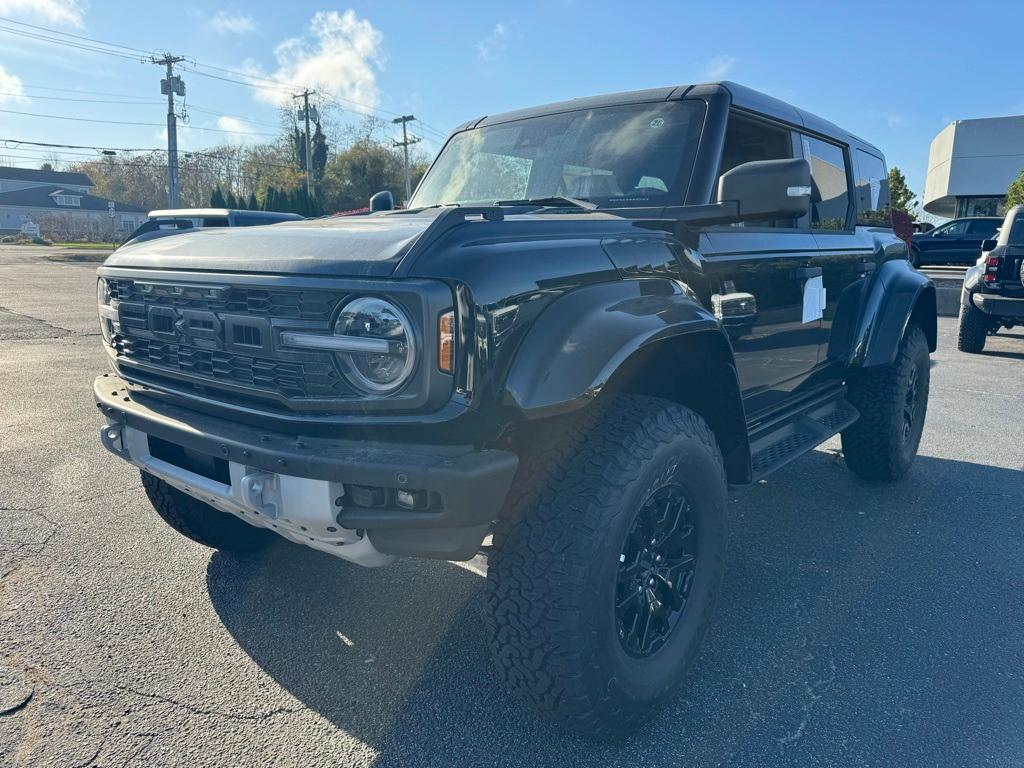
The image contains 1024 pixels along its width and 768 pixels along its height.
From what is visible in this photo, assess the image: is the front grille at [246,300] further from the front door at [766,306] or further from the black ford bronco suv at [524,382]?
the front door at [766,306]

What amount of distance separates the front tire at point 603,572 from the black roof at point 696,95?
4.63 feet

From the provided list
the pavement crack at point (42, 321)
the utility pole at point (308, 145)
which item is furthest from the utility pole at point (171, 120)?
the pavement crack at point (42, 321)

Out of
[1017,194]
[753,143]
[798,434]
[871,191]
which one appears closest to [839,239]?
[753,143]

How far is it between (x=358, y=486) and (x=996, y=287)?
30.8ft

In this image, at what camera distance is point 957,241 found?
2084 centimetres

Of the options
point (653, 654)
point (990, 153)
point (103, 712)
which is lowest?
point (103, 712)

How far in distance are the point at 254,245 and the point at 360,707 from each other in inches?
55.8


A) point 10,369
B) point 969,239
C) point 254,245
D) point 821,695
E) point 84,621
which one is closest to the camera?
point 254,245

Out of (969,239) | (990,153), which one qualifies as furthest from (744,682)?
(990,153)

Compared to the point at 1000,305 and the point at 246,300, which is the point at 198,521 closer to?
the point at 246,300

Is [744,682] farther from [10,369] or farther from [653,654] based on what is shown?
[10,369]

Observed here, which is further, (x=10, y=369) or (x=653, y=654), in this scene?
(x=10, y=369)

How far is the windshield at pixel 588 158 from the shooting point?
2.78 m

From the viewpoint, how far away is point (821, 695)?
91.5 inches
